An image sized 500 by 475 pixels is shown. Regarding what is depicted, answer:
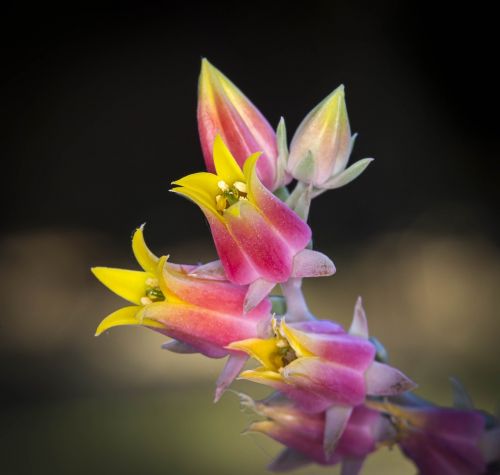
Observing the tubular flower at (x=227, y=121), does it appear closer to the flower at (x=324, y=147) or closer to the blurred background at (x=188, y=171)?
the flower at (x=324, y=147)

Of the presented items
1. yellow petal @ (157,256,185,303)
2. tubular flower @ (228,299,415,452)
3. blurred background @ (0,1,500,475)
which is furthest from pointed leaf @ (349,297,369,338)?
blurred background @ (0,1,500,475)

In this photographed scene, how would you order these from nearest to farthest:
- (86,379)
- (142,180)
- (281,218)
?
(281,218) → (86,379) → (142,180)

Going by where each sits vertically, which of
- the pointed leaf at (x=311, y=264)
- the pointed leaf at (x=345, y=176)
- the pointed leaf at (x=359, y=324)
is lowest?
the pointed leaf at (x=359, y=324)

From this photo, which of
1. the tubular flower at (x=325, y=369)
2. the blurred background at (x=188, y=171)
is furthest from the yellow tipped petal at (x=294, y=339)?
the blurred background at (x=188, y=171)

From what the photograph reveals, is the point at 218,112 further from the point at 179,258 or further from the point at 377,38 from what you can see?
the point at 377,38

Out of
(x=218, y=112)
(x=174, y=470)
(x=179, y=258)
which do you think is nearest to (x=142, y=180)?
(x=179, y=258)

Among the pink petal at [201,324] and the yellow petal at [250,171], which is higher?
the yellow petal at [250,171]

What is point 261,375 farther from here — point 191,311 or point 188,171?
point 188,171
